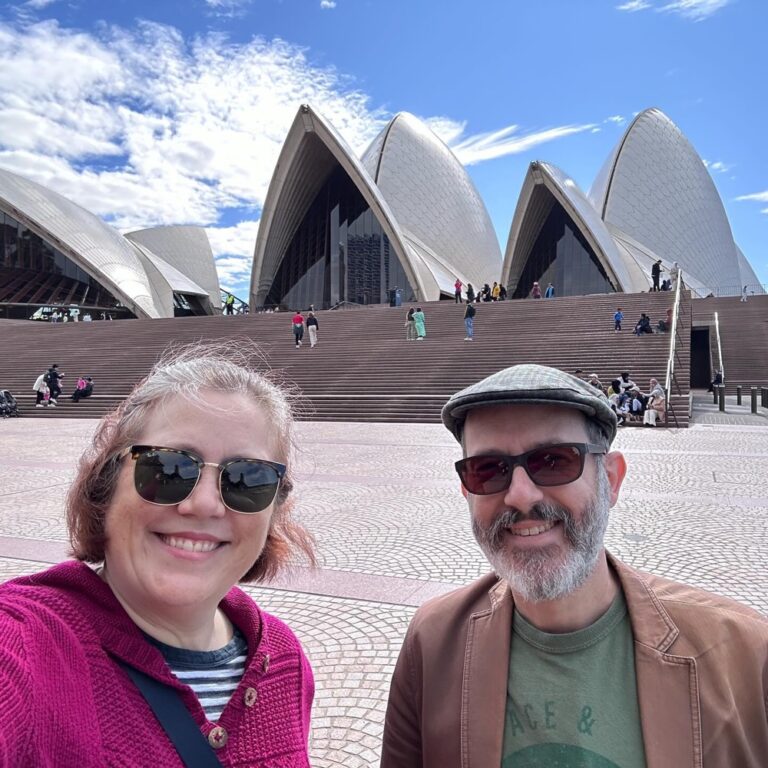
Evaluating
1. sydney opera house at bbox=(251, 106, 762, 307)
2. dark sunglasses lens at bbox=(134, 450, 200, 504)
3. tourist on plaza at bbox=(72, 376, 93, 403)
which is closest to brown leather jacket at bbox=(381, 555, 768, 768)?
dark sunglasses lens at bbox=(134, 450, 200, 504)

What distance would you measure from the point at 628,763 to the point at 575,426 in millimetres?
585

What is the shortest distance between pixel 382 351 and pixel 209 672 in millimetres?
15646

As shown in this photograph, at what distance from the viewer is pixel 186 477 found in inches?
45.1

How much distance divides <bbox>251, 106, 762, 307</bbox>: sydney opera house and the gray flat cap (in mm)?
31614

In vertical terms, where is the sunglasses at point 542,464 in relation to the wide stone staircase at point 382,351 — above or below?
below

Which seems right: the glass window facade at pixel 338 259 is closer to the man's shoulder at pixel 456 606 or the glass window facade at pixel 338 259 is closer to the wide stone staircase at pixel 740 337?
the wide stone staircase at pixel 740 337

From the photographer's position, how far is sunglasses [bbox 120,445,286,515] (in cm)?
113

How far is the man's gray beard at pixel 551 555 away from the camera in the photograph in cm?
118

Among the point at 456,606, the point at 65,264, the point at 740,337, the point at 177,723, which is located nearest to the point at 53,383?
the point at 456,606

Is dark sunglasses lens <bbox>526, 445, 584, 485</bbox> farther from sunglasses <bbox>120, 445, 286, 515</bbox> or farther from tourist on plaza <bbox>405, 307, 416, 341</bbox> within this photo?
tourist on plaza <bbox>405, 307, 416, 341</bbox>

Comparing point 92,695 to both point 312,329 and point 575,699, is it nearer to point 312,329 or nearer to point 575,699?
point 575,699

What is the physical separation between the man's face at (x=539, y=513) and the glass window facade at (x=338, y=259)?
3268 cm

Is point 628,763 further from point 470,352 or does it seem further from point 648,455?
point 470,352

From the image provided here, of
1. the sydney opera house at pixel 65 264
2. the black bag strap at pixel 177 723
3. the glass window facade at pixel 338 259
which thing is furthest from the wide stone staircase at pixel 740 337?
the sydney opera house at pixel 65 264
